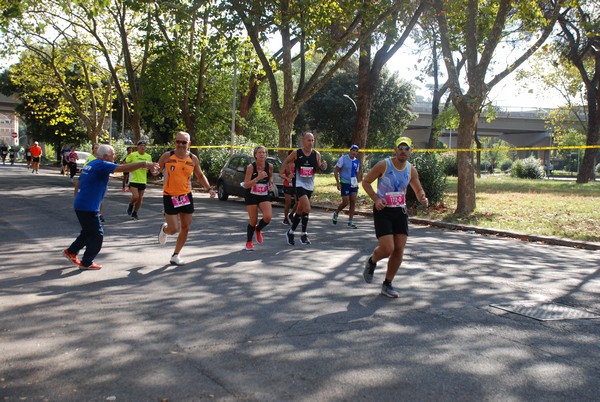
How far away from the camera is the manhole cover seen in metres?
6.01

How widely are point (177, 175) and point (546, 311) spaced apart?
15.5 feet

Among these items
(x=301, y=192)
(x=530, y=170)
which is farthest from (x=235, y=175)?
(x=530, y=170)

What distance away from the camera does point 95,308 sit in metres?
5.87

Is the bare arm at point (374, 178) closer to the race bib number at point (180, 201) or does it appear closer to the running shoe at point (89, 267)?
the race bib number at point (180, 201)

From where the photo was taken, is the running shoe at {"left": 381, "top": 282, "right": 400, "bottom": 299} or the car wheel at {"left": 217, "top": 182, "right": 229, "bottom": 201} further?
the car wheel at {"left": 217, "top": 182, "right": 229, "bottom": 201}

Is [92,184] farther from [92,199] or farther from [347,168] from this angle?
[347,168]

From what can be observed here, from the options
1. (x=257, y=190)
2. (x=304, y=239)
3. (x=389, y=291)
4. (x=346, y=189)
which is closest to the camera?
(x=389, y=291)

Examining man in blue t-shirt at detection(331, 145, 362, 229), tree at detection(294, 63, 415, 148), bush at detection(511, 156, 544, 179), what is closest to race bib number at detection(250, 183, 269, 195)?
man in blue t-shirt at detection(331, 145, 362, 229)

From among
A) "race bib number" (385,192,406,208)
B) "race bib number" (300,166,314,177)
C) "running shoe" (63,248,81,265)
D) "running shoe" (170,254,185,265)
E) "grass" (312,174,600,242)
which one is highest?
"race bib number" (300,166,314,177)

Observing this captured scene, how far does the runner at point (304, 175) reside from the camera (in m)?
10.9

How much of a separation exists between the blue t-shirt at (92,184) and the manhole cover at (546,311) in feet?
15.4

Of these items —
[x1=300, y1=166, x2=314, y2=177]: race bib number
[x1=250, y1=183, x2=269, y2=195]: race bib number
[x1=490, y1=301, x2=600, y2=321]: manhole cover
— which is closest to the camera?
[x1=490, y1=301, x2=600, y2=321]: manhole cover

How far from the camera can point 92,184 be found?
308 inches

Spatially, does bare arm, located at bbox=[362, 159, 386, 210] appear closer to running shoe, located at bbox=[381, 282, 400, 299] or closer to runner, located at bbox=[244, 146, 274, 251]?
running shoe, located at bbox=[381, 282, 400, 299]
